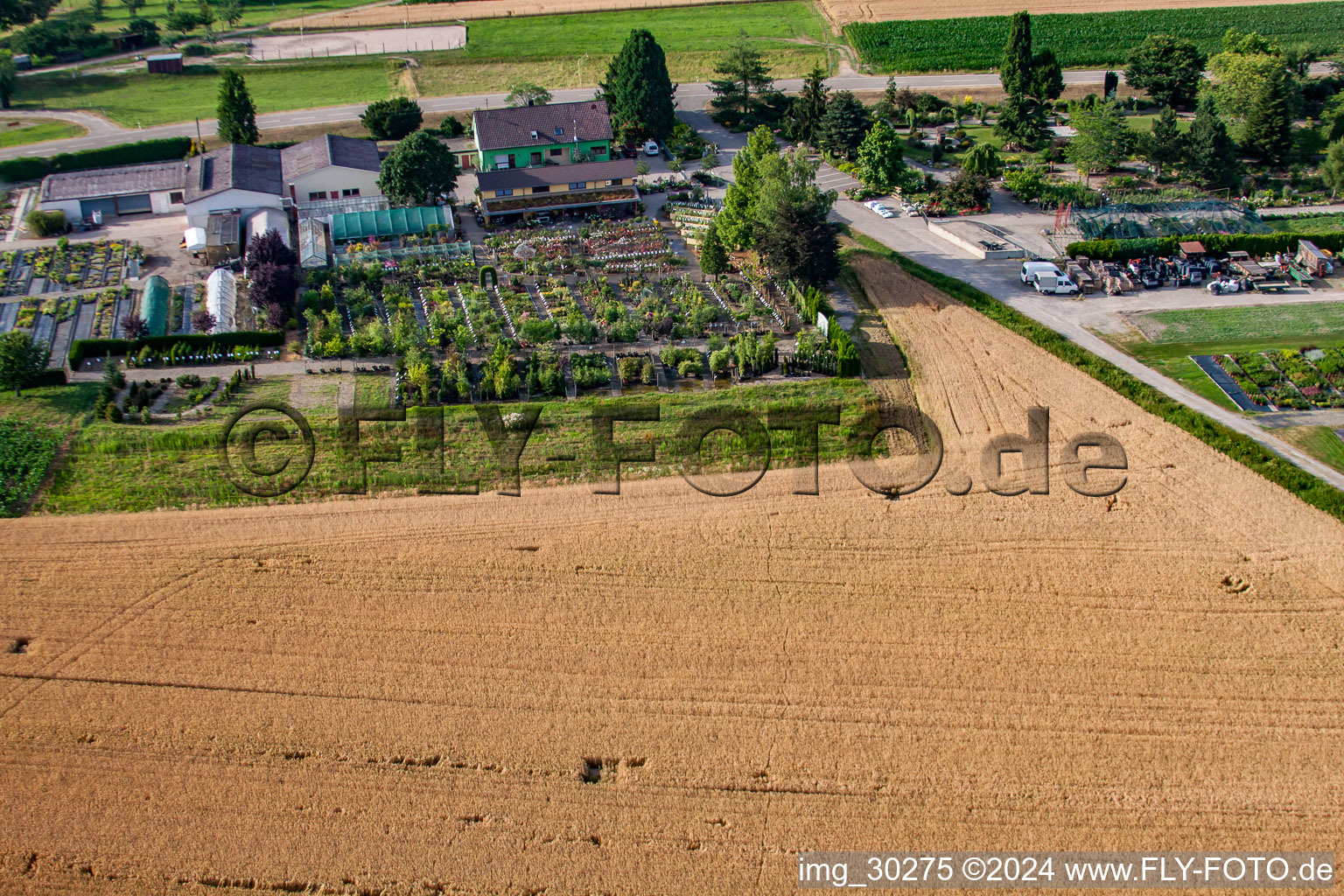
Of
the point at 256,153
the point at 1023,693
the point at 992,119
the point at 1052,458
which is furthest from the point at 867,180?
the point at 1023,693

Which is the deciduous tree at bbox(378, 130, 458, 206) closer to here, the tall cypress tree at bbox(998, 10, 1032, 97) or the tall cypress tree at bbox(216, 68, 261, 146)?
the tall cypress tree at bbox(216, 68, 261, 146)

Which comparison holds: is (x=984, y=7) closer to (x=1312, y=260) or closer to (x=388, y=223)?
(x=1312, y=260)

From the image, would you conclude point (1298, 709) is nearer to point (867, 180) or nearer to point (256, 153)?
point (867, 180)

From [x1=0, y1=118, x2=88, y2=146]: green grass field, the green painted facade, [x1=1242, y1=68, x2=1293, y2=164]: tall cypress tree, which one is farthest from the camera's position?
[x1=0, y1=118, x2=88, y2=146]: green grass field

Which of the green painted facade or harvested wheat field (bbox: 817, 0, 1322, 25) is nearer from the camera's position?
the green painted facade
